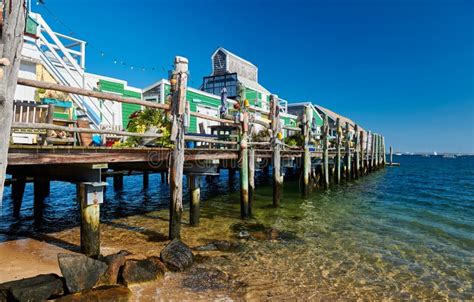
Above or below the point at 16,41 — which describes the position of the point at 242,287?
below

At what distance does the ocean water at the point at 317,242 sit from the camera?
575 cm

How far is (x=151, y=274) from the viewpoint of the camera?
18.2 feet

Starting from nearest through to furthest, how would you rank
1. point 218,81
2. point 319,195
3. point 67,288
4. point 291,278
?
point 67,288 → point 291,278 → point 319,195 → point 218,81

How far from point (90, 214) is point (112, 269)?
1489mm

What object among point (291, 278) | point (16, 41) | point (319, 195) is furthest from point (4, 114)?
point (319, 195)

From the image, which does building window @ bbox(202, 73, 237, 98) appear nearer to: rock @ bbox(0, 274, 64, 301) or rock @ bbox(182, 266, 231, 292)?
rock @ bbox(182, 266, 231, 292)

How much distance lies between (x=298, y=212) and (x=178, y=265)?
724cm

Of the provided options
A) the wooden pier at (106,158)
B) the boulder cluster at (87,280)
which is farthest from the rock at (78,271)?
the wooden pier at (106,158)

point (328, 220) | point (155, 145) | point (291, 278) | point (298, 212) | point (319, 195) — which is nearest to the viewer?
point (291, 278)

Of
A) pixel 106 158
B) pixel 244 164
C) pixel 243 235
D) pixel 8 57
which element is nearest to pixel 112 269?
pixel 106 158

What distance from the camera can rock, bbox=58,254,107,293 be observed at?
4.70 m

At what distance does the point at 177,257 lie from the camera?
6184 mm

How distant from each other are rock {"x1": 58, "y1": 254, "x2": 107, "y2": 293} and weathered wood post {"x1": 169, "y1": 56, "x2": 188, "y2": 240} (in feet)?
8.60

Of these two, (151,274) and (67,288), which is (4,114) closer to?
(67,288)
